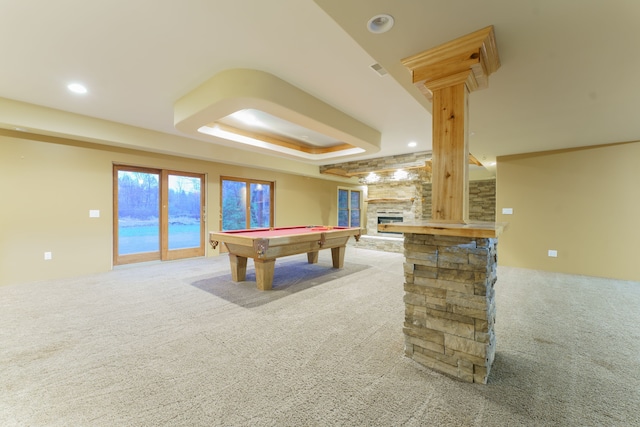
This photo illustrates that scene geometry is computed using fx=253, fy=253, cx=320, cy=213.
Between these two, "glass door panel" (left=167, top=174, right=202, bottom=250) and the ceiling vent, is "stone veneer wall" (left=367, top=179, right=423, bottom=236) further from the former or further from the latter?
the ceiling vent

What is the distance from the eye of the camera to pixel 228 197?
21.1 feet

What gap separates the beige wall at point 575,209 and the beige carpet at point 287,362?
4.23 feet

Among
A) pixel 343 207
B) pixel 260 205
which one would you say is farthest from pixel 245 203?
pixel 343 207

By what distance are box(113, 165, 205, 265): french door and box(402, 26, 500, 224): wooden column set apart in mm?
5261

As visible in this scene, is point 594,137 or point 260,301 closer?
point 260,301

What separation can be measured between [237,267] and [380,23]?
3.38 m

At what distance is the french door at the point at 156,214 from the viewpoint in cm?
482

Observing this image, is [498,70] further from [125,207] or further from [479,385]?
[125,207]

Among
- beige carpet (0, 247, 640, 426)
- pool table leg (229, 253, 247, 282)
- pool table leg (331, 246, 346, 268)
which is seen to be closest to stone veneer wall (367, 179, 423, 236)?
pool table leg (331, 246, 346, 268)

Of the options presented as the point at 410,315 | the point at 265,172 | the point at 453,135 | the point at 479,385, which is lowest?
the point at 479,385

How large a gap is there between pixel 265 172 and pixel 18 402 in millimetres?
6029

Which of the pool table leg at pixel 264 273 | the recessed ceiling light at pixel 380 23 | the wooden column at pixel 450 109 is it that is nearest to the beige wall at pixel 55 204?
the pool table leg at pixel 264 273

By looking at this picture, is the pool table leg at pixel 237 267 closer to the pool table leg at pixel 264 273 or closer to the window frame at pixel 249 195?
the pool table leg at pixel 264 273

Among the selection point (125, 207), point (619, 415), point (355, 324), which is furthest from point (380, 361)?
point (125, 207)
